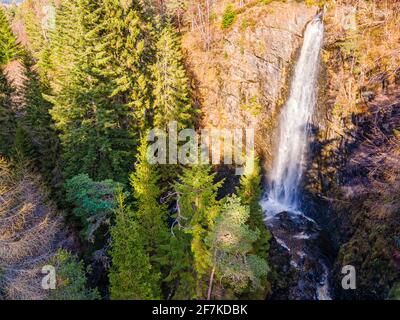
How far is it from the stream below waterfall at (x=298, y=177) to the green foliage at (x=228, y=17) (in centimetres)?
831

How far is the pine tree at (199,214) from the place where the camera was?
12.9m

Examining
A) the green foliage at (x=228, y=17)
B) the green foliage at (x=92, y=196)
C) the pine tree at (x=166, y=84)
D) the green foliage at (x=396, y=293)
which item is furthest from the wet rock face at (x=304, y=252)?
the green foliage at (x=228, y=17)

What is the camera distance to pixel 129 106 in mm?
23484

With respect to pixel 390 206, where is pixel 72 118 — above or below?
above

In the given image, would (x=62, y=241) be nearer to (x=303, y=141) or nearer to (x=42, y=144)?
(x=42, y=144)

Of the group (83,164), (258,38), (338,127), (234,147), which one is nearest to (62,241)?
(83,164)

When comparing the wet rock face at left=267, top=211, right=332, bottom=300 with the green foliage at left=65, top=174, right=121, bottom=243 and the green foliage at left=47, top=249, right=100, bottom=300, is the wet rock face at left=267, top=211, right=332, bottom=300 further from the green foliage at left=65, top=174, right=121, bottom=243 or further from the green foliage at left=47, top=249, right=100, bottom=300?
the green foliage at left=65, top=174, right=121, bottom=243

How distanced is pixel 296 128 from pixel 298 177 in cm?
392

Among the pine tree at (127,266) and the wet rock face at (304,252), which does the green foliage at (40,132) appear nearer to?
the pine tree at (127,266)

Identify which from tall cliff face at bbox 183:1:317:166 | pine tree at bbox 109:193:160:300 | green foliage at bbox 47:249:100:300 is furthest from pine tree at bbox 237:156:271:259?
tall cliff face at bbox 183:1:317:166

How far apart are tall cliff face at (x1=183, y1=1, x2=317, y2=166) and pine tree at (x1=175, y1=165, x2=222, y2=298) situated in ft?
46.6

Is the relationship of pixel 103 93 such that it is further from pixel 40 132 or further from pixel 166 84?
pixel 40 132

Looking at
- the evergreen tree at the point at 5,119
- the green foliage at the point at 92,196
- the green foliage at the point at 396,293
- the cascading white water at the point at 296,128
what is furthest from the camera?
the evergreen tree at the point at 5,119
